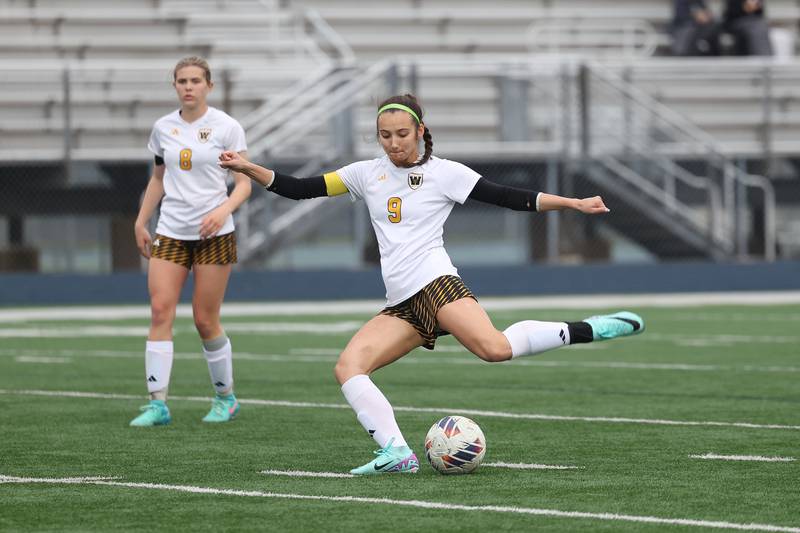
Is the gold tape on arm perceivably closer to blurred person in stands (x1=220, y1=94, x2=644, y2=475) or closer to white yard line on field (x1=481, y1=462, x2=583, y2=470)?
blurred person in stands (x1=220, y1=94, x2=644, y2=475)

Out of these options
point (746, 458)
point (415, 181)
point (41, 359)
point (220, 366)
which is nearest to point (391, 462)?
point (415, 181)

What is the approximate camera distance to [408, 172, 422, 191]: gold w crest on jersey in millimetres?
7801

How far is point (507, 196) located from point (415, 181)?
0.44 m

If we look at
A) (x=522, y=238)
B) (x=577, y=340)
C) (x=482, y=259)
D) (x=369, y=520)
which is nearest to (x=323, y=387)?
(x=577, y=340)

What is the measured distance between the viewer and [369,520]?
20.1 feet

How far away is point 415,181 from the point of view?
25.6 feet

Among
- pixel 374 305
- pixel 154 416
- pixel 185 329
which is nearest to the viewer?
pixel 154 416

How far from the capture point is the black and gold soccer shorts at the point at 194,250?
976 cm

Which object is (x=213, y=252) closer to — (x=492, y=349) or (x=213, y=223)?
(x=213, y=223)

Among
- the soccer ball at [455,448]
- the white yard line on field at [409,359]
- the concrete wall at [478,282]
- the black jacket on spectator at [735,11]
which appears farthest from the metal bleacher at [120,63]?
the soccer ball at [455,448]

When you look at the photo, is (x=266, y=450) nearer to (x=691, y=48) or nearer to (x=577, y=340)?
(x=577, y=340)

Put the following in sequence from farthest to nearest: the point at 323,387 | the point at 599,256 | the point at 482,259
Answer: the point at 482,259, the point at 599,256, the point at 323,387

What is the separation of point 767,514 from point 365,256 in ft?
60.2

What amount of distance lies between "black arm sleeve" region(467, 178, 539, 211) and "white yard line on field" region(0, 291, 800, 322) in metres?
12.7
